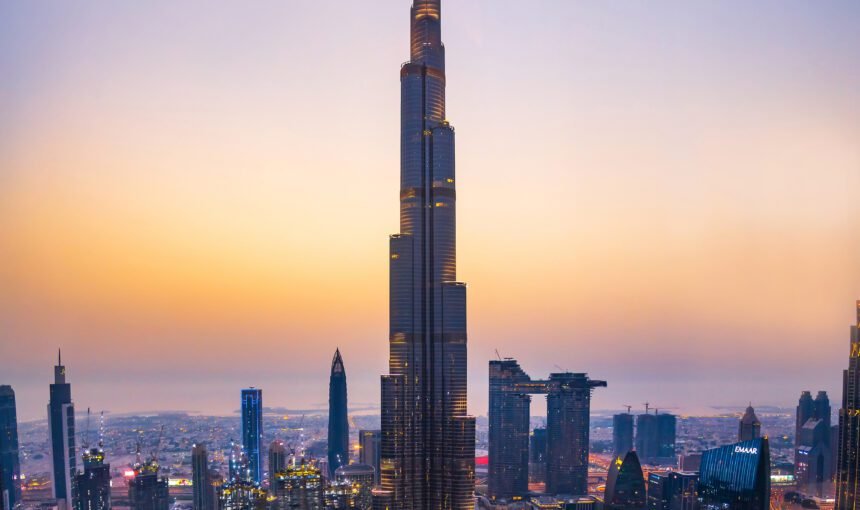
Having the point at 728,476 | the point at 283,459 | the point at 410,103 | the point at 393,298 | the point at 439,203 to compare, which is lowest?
the point at 283,459

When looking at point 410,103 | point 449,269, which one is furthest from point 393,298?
point 410,103

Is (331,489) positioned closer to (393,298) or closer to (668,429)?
(393,298)

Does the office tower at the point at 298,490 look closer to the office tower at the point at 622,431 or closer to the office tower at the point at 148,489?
the office tower at the point at 148,489

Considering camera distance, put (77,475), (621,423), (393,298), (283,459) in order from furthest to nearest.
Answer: (621,423), (283,459), (77,475), (393,298)

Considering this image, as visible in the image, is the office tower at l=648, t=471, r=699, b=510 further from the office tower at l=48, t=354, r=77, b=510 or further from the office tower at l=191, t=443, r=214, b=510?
the office tower at l=48, t=354, r=77, b=510

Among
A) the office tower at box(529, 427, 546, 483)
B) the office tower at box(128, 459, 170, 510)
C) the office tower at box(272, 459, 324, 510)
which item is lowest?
the office tower at box(529, 427, 546, 483)

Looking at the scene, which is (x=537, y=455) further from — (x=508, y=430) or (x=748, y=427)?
(x=748, y=427)

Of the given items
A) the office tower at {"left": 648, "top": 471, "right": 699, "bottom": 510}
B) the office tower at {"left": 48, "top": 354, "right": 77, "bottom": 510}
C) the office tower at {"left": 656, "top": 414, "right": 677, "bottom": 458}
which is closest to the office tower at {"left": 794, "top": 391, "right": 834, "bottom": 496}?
the office tower at {"left": 648, "top": 471, "right": 699, "bottom": 510}
